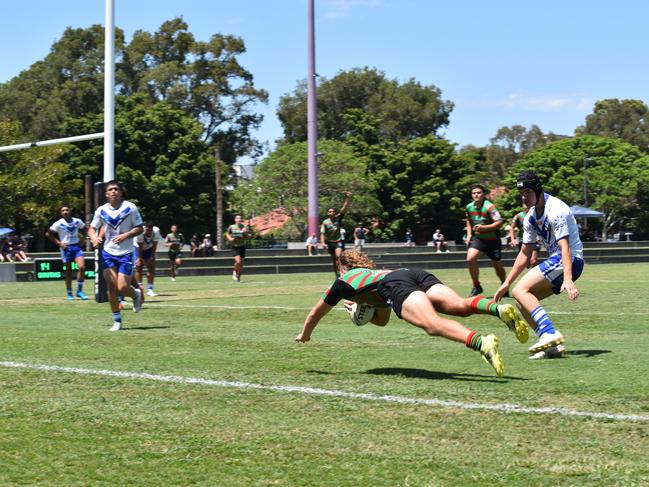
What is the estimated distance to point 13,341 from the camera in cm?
1095

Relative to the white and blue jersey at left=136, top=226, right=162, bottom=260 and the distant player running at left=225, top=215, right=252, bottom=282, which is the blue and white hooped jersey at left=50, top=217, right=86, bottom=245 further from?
the distant player running at left=225, top=215, right=252, bottom=282

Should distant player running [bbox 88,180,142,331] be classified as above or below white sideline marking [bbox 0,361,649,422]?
above

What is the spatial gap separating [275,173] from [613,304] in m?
50.3

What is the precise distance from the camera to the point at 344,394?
22.6 ft

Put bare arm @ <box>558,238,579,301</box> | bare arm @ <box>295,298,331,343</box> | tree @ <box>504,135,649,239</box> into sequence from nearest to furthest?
1. bare arm @ <box>295,298,331,343</box>
2. bare arm @ <box>558,238,579,301</box>
3. tree @ <box>504,135,649,239</box>

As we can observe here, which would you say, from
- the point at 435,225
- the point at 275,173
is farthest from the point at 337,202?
the point at 435,225

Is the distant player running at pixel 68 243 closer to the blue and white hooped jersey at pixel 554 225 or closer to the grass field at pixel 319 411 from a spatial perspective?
the grass field at pixel 319 411

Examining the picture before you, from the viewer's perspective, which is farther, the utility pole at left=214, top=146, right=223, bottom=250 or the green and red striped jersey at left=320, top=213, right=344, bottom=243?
the utility pole at left=214, top=146, right=223, bottom=250

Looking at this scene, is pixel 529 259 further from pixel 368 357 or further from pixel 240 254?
pixel 240 254

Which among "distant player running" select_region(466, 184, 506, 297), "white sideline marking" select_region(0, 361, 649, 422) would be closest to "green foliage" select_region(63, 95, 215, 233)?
"distant player running" select_region(466, 184, 506, 297)

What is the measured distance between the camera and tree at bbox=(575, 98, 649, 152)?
395 feet

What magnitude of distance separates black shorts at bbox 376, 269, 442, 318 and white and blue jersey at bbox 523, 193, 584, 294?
166 centimetres

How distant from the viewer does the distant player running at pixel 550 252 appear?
8875mm

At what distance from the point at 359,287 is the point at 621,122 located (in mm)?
120401
